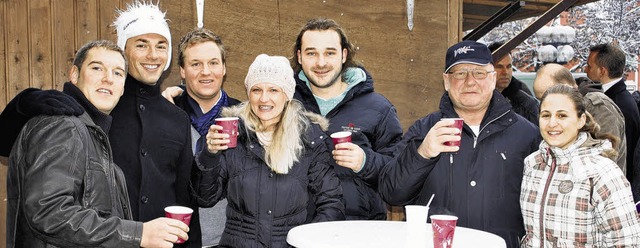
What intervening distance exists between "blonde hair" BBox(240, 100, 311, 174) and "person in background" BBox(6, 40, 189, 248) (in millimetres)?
801

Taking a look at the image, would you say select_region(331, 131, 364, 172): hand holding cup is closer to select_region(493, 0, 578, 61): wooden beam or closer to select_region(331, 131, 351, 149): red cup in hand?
select_region(331, 131, 351, 149): red cup in hand

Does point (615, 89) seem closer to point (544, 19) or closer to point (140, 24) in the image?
point (544, 19)

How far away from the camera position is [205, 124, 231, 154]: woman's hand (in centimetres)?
343

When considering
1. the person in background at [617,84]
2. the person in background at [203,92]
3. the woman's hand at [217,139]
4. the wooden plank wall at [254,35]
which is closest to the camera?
the woman's hand at [217,139]

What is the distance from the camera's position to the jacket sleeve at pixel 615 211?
130 inches

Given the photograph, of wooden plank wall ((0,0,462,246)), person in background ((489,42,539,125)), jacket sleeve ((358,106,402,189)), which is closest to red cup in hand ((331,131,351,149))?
jacket sleeve ((358,106,402,189))

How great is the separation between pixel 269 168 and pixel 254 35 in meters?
2.04

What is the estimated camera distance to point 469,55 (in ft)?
12.4

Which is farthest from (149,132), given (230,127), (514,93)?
(514,93)

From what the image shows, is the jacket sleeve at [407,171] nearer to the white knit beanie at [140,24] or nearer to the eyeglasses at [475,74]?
the eyeglasses at [475,74]

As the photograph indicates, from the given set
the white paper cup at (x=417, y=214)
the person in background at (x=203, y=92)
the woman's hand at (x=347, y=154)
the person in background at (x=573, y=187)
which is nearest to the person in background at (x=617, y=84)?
the person in background at (x=573, y=187)

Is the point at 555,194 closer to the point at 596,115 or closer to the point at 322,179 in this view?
the point at 322,179

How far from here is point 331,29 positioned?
422 cm

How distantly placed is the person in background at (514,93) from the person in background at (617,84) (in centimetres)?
77
